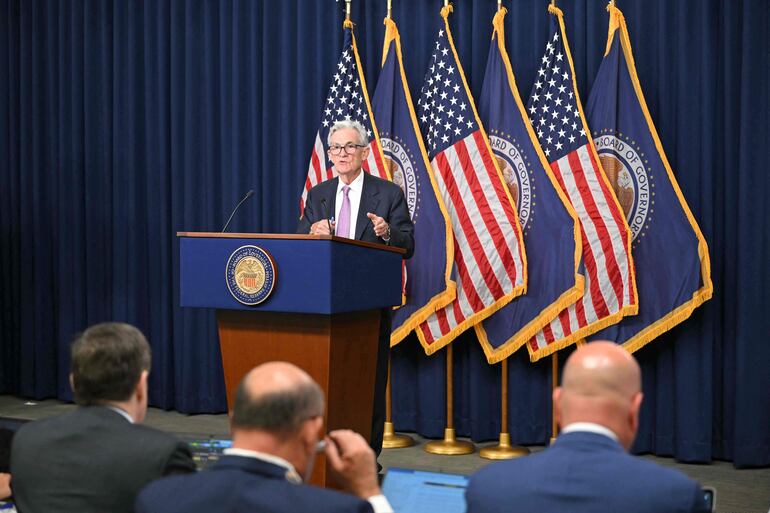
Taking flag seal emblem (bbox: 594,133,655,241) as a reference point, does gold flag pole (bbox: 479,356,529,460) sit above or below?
below

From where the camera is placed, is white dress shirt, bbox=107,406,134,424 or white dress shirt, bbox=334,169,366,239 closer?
white dress shirt, bbox=107,406,134,424

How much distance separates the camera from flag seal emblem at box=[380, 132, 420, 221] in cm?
574

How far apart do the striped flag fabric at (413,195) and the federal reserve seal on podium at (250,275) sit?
7.02 ft

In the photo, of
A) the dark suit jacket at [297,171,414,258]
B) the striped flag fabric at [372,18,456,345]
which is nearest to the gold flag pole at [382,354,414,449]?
the striped flag fabric at [372,18,456,345]

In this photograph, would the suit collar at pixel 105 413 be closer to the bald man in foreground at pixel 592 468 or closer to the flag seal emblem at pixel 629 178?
the bald man in foreground at pixel 592 468

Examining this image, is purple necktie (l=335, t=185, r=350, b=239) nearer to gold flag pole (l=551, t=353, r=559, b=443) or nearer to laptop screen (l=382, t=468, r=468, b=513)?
gold flag pole (l=551, t=353, r=559, b=443)

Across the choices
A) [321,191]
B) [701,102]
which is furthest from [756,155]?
[321,191]

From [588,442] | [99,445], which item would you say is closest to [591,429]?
[588,442]

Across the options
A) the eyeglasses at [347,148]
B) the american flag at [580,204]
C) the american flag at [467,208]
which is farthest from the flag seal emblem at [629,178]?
the eyeglasses at [347,148]

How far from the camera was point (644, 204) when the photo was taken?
5273mm

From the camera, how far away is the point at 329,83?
6383mm

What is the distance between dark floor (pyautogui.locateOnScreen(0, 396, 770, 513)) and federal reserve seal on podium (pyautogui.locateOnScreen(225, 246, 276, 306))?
56 centimetres

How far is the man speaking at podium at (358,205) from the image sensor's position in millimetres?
4301

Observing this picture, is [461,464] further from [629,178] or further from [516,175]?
[629,178]
